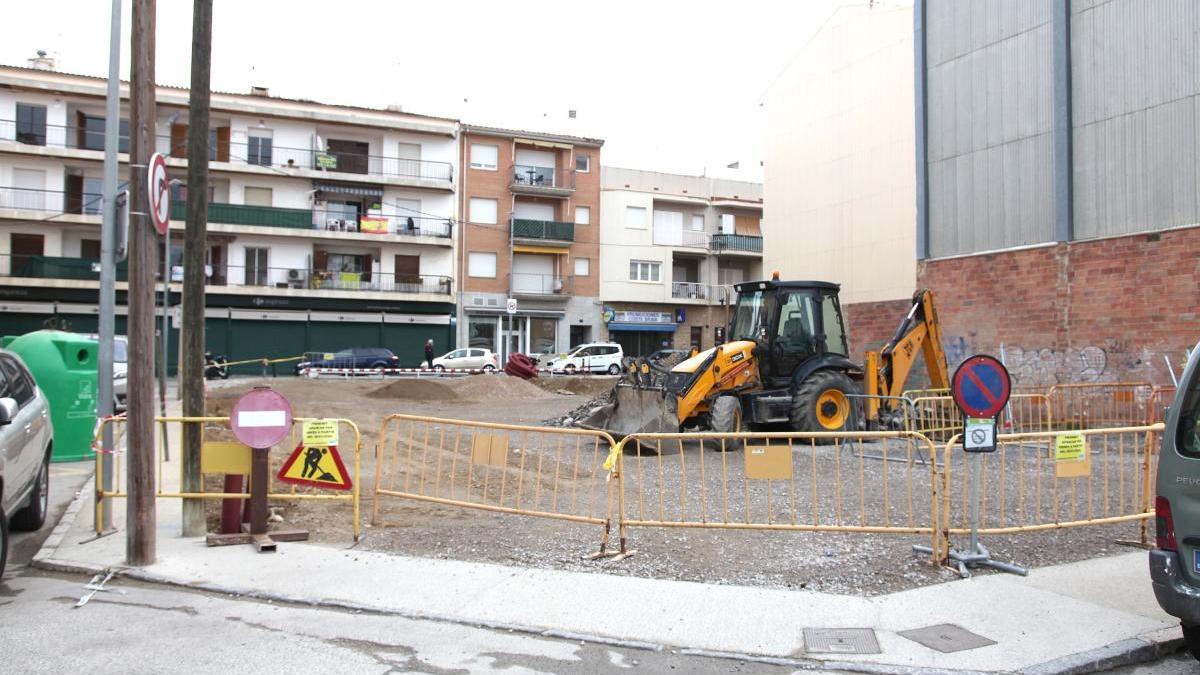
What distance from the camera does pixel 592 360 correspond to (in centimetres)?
3900

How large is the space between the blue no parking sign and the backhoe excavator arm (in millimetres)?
6714

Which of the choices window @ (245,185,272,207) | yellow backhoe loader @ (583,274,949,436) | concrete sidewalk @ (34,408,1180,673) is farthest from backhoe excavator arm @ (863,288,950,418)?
window @ (245,185,272,207)

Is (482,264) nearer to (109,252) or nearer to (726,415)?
(726,415)

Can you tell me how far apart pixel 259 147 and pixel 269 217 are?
3.84 meters

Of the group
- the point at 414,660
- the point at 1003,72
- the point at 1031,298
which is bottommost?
the point at 414,660

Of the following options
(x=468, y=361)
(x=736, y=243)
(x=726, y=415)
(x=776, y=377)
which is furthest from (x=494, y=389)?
(x=736, y=243)

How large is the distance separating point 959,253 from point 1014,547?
1361 cm

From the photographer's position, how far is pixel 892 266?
27438mm

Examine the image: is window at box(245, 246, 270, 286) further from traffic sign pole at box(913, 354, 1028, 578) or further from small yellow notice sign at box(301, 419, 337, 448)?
traffic sign pole at box(913, 354, 1028, 578)

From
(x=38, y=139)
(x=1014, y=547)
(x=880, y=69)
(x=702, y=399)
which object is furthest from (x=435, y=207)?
(x=1014, y=547)

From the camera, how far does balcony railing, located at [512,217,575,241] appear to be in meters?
44.8

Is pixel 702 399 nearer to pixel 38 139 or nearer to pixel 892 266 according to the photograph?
pixel 892 266

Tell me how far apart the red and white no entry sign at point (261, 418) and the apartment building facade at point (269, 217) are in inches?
1262

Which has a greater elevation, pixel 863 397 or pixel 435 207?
pixel 435 207
